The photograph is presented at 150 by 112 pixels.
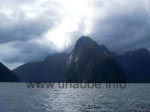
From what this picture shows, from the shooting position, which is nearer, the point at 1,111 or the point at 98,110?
the point at 1,111

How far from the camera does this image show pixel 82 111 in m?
73.0

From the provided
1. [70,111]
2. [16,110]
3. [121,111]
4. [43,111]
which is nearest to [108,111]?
[121,111]

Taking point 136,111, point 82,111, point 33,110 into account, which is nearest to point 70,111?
point 82,111

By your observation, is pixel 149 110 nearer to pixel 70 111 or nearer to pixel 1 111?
pixel 70 111

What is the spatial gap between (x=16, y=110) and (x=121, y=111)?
2452 centimetres

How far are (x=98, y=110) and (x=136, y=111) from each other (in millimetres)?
9088

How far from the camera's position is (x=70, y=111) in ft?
238

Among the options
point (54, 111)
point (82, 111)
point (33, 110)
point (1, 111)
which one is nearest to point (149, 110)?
point (82, 111)

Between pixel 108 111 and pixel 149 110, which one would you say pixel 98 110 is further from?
pixel 149 110

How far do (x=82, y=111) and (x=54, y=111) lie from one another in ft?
21.6

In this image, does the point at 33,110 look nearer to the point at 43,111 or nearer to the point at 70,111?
the point at 43,111

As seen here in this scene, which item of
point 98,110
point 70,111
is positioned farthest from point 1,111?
point 98,110

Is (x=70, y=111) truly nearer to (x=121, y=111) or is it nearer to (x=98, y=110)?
(x=98, y=110)

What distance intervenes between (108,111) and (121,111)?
3.04 m
